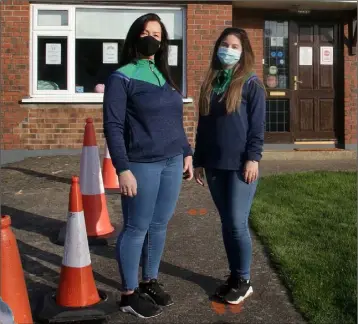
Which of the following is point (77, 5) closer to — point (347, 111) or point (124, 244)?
point (347, 111)

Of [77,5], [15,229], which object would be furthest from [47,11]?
[15,229]

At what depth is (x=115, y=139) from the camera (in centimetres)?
318

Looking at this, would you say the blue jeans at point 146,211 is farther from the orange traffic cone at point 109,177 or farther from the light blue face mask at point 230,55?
the orange traffic cone at point 109,177

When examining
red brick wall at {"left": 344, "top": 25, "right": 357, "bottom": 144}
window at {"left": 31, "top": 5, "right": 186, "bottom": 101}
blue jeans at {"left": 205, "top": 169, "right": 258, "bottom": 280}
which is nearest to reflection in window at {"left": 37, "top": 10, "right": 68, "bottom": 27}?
window at {"left": 31, "top": 5, "right": 186, "bottom": 101}

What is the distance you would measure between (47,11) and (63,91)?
1445mm

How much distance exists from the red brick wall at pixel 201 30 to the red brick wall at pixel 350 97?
2.43 m

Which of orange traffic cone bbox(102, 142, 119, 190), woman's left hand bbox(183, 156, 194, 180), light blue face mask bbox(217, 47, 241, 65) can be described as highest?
light blue face mask bbox(217, 47, 241, 65)

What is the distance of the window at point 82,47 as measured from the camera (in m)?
9.83

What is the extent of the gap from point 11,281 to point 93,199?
194cm

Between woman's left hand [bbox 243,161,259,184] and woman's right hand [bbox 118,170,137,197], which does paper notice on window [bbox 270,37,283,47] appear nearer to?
Answer: woman's left hand [bbox 243,161,259,184]

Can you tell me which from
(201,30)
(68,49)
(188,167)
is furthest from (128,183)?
(68,49)

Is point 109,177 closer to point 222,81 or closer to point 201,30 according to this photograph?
point 222,81

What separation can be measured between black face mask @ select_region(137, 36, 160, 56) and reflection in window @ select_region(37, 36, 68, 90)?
684 cm

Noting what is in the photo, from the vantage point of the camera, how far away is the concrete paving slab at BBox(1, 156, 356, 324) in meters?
3.42
